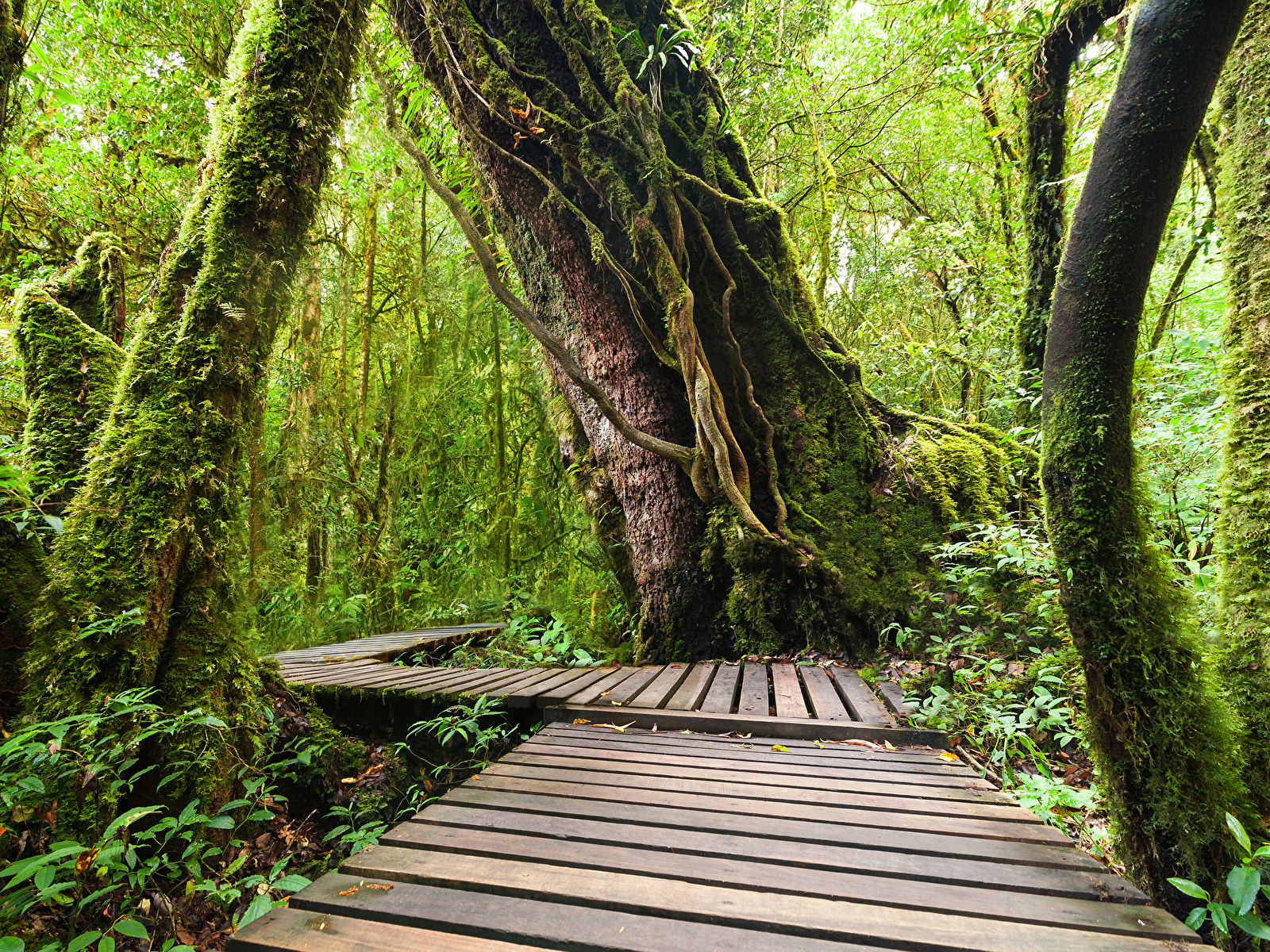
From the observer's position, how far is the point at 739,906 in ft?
4.08

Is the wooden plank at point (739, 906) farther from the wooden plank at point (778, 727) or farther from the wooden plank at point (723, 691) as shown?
the wooden plank at point (723, 691)

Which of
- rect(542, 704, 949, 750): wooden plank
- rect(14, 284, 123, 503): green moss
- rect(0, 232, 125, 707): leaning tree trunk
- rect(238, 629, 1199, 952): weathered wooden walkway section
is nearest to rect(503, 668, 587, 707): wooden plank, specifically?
rect(542, 704, 949, 750): wooden plank

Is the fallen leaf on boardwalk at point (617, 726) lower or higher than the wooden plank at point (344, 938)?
higher

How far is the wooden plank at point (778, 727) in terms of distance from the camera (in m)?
2.43

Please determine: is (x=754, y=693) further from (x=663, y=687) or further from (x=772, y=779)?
(x=772, y=779)

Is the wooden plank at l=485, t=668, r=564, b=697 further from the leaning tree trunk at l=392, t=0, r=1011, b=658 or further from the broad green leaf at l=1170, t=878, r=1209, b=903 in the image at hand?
the broad green leaf at l=1170, t=878, r=1209, b=903

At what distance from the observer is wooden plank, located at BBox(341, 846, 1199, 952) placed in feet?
3.68

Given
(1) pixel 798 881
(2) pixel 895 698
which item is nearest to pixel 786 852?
(1) pixel 798 881

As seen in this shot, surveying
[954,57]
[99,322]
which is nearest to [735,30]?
[954,57]

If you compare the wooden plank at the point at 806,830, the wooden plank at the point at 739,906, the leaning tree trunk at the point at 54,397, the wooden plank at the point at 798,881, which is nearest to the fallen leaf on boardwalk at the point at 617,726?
the wooden plank at the point at 806,830

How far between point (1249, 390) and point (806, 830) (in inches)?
90.9

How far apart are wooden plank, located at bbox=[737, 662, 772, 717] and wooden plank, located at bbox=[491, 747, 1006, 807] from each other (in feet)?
2.08

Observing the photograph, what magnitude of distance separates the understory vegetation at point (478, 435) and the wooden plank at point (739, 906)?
44 cm

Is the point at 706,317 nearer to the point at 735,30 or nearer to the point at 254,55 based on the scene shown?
the point at 254,55
